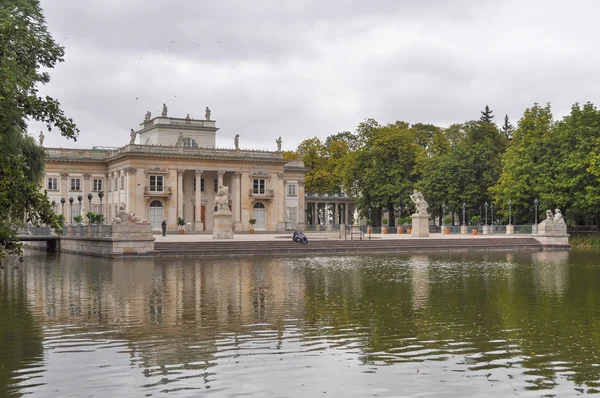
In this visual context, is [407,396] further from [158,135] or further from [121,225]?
[158,135]

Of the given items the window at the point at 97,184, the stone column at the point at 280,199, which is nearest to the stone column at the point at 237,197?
the stone column at the point at 280,199

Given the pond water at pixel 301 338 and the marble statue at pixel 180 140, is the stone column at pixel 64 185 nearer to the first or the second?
the marble statue at pixel 180 140

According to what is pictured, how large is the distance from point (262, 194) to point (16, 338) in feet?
216

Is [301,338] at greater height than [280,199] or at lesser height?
lesser

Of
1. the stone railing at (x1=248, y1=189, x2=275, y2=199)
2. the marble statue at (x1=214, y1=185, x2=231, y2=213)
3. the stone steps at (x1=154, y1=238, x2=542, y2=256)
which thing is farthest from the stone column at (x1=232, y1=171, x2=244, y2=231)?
the stone steps at (x1=154, y1=238, x2=542, y2=256)

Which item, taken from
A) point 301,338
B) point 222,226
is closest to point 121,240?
point 222,226

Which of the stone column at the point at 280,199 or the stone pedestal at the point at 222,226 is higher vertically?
the stone column at the point at 280,199

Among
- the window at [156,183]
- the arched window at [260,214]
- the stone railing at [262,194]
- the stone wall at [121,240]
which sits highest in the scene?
the window at [156,183]

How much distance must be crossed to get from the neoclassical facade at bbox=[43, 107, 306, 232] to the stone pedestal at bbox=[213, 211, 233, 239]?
23.9 meters

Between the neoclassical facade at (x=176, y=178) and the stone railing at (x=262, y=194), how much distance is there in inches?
4.3

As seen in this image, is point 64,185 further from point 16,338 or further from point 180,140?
point 16,338

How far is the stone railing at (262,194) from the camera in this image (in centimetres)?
7700

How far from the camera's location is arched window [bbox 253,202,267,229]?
3068 inches

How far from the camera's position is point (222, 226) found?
4838cm
